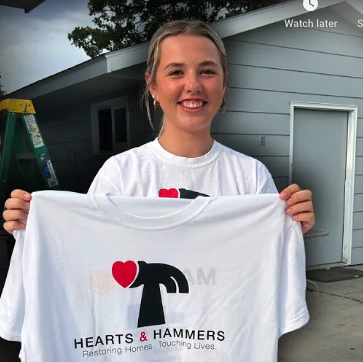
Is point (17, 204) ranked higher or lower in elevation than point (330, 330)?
higher

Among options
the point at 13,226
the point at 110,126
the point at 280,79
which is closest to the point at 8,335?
the point at 13,226

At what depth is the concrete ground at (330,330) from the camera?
2.85 m

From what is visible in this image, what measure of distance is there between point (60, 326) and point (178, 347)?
376 mm

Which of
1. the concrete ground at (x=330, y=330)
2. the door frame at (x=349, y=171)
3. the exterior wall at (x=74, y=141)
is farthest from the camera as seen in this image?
the door frame at (x=349, y=171)

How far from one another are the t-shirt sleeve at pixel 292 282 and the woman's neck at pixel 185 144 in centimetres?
38

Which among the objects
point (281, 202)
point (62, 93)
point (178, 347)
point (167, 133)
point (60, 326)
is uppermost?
point (62, 93)

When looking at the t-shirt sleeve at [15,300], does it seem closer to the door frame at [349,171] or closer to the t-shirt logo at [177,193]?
the t-shirt logo at [177,193]

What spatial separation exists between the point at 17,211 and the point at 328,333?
2.83 meters

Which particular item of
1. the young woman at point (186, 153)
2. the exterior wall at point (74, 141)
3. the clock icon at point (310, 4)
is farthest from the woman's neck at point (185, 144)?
the clock icon at point (310, 4)

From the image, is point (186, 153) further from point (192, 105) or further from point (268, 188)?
point (268, 188)

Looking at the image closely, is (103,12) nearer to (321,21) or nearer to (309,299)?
(321,21)

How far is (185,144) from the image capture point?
1312 millimetres

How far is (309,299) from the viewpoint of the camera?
3777mm

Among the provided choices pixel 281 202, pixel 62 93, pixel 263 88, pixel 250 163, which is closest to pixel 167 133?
pixel 250 163
